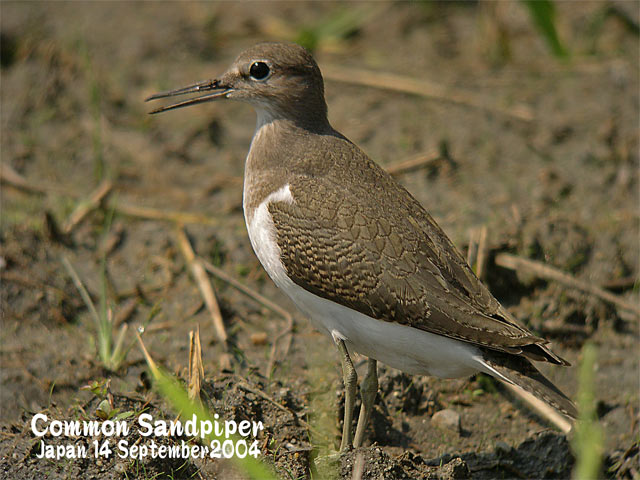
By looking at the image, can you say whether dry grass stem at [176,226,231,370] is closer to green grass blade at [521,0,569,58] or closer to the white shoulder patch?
the white shoulder patch

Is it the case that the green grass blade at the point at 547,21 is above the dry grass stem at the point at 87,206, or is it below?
→ above

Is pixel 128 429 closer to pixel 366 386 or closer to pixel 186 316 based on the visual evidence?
pixel 366 386

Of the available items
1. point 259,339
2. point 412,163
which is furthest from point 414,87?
point 259,339

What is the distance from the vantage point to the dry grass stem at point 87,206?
6.72m

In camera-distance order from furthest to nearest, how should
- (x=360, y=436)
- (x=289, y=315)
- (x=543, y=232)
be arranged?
Result: (x=543, y=232) → (x=289, y=315) → (x=360, y=436)

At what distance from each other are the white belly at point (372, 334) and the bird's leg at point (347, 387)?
0.06 metres

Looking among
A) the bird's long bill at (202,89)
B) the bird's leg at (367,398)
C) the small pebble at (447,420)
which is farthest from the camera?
the bird's long bill at (202,89)

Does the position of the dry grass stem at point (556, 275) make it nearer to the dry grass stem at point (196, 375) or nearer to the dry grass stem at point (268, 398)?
the dry grass stem at point (268, 398)

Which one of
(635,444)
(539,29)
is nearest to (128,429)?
(635,444)

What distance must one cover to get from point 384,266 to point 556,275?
2.14 metres

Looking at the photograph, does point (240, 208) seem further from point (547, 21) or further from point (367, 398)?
point (547, 21)

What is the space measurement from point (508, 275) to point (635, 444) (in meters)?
1.69

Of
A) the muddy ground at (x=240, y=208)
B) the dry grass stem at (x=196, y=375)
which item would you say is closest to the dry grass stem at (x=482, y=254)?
the muddy ground at (x=240, y=208)

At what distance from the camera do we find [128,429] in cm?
423
